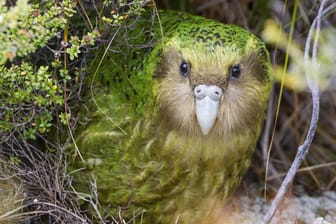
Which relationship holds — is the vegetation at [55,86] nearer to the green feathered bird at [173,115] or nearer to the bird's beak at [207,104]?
the green feathered bird at [173,115]

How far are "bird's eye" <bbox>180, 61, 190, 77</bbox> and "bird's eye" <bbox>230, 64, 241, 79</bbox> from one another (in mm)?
126

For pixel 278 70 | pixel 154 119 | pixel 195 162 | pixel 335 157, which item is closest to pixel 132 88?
pixel 154 119

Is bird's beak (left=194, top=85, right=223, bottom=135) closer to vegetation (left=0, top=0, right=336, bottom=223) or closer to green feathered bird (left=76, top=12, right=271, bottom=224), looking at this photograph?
green feathered bird (left=76, top=12, right=271, bottom=224)

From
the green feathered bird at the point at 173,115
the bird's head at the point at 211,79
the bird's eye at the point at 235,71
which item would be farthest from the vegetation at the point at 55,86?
the bird's eye at the point at 235,71

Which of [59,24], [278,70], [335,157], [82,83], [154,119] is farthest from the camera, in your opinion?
[335,157]

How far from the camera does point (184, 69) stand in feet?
7.75

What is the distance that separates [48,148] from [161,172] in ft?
1.29

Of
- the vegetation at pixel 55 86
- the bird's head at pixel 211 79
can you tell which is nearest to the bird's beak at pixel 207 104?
the bird's head at pixel 211 79

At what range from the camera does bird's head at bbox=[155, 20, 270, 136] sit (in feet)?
7.61

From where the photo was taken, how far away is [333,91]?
3424mm

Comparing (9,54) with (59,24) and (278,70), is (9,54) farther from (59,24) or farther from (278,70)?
(278,70)

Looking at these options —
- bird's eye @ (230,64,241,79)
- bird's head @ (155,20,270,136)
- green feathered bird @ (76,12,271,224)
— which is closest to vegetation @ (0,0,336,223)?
green feathered bird @ (76,12,271,224)

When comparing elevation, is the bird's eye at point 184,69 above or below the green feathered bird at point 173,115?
above

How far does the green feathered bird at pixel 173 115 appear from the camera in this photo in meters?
2.36
